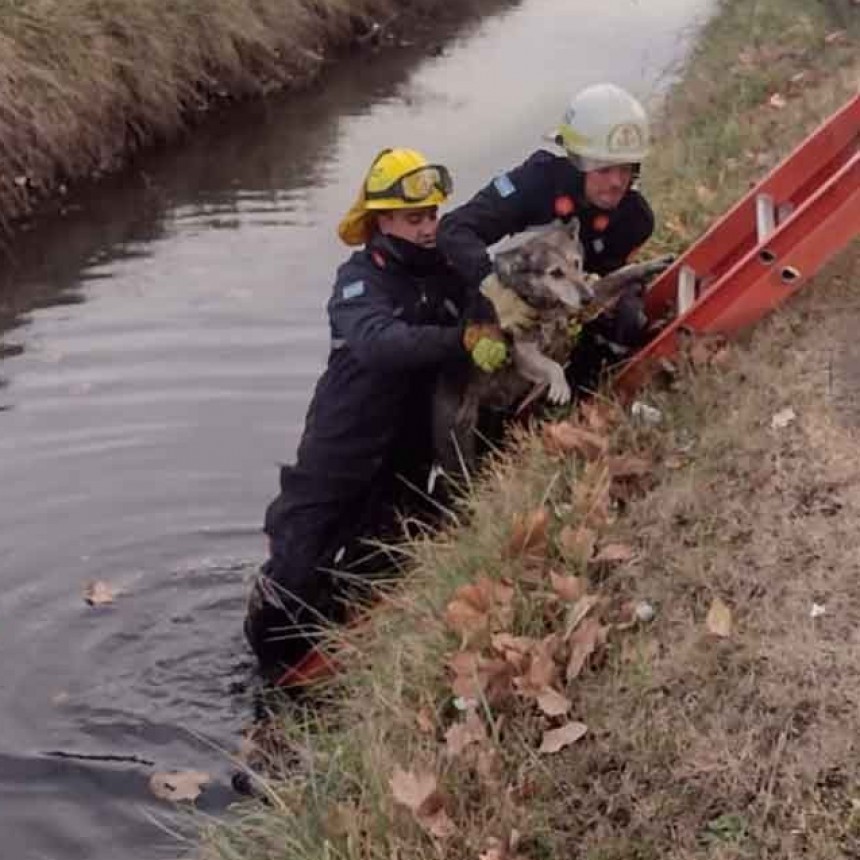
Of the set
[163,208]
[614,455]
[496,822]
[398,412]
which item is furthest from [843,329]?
[163,208]

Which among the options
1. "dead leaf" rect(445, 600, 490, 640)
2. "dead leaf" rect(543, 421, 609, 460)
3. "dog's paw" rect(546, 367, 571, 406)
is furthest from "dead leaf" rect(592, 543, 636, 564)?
"dog's paw" rect(546, 367, 571, 406)

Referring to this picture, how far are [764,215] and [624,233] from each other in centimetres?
55

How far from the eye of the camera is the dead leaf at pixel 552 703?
14.3 feet

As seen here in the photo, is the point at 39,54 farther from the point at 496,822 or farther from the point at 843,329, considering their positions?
the point at 496,822

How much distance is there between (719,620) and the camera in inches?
173

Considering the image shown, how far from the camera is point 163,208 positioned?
13.7m

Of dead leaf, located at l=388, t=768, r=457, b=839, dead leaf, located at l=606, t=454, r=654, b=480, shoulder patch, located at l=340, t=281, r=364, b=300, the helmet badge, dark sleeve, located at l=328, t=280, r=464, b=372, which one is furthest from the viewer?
shoulder patch, located at l=340, t=281, r=364, b=300

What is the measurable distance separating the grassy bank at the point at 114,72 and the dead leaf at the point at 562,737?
31.6 ft

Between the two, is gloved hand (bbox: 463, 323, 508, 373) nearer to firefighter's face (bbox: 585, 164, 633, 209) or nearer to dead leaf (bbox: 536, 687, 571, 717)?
firefighter's face (bbox: 585, 164, 633, 209)

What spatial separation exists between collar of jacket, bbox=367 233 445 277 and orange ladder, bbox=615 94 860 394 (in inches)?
34.4

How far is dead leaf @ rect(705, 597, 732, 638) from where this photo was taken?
4.36 m

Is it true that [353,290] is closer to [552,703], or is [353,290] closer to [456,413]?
[456,413]

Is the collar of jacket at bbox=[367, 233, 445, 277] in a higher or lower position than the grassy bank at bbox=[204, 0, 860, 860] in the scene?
higher

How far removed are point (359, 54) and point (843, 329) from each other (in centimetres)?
1480
